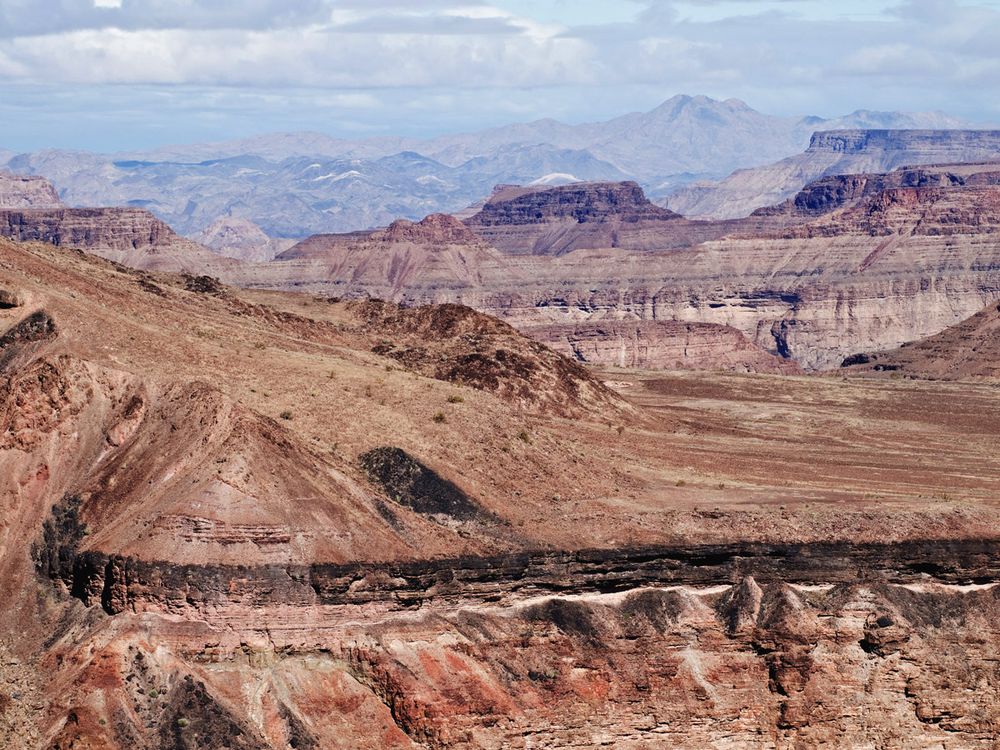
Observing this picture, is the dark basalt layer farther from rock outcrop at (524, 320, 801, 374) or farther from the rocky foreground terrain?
rock outcrop at (524, 320, 801, 374)

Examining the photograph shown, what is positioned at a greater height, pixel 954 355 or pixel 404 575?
pixel 404 575

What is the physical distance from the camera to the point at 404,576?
35.7 metres

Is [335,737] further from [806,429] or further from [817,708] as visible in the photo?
[806,429]

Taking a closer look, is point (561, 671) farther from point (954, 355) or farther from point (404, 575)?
point (954, 355)

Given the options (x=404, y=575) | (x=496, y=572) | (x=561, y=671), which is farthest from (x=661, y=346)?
(x=404, y=575)

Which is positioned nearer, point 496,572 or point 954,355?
point 496,572

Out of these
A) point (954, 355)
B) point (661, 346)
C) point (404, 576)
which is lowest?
point (661, 346)

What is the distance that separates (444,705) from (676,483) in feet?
43.2

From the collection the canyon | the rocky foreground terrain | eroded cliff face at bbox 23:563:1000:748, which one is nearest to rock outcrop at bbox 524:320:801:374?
the canyon

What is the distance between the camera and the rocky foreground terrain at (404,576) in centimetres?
3391

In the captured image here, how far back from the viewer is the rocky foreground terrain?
33906mm

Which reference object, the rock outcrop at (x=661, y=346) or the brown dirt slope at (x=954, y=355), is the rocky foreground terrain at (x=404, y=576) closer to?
the brown dirt slope at (x=954, y=355)

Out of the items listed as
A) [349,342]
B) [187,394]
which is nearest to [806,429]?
[349,342]

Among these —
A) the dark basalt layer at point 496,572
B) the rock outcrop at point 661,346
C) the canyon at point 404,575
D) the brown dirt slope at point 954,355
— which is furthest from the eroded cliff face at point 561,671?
the rock outcrop at point 661,346
